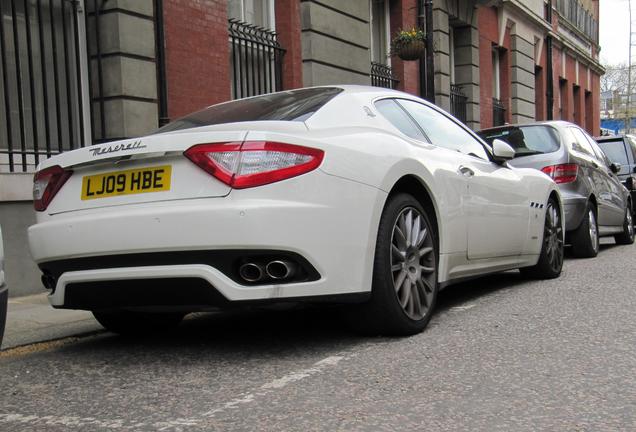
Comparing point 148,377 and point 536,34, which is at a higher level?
point 536,34

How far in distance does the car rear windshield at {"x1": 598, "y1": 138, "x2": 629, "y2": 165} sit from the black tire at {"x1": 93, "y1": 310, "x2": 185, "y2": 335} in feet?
31.9

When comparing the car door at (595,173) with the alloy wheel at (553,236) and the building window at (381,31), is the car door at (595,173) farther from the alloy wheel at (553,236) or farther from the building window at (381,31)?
the building window at (381,31)

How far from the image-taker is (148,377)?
133 inches

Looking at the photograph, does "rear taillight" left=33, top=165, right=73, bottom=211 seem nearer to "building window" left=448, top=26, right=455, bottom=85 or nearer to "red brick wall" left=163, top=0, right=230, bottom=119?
"red brick wall" left=163, top=0, right=230, bottom=119

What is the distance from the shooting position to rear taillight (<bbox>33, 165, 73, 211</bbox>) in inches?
150

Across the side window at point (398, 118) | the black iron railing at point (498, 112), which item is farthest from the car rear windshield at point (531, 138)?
the black iron railing at point (498, 112)

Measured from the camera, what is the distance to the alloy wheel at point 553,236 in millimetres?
6211

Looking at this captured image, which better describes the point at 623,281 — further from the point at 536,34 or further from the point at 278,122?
the point at 536,34

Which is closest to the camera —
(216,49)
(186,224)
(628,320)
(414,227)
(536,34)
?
(186,224)

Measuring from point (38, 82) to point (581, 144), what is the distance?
6199mm

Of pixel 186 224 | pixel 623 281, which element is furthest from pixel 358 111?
pixel 623 281

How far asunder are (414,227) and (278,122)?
1.03 meters

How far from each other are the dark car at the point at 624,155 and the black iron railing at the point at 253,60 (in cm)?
567

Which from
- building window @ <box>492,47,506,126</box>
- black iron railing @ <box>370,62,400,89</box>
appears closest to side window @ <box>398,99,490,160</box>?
black iron railing @ <box>370,62,400,89</box>
